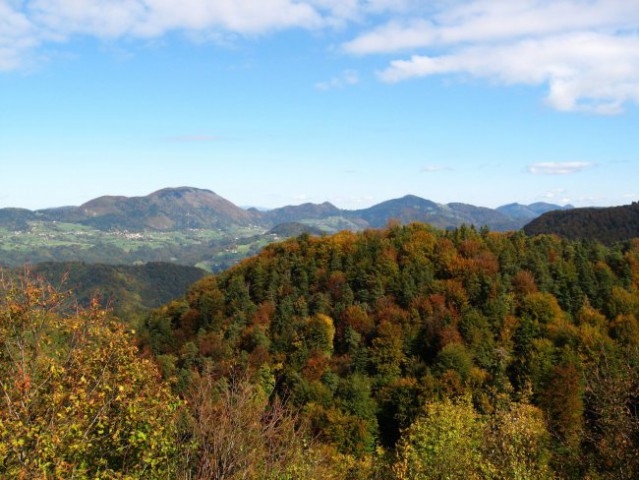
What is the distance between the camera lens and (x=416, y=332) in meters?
88.4

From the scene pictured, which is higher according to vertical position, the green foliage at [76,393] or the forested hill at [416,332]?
the green foliage at [76,393]

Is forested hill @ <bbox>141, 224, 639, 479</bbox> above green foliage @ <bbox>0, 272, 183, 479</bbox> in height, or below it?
below

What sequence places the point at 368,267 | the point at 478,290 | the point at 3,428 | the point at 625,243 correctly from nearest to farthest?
the point at 3,428 → the point at 478,290 → the point at 368,267 → the point at 625,243

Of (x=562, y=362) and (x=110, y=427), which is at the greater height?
(x=110, y=427)

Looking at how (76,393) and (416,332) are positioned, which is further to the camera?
(416,332)

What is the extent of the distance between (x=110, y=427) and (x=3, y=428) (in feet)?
14.0

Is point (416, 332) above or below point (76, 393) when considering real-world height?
below

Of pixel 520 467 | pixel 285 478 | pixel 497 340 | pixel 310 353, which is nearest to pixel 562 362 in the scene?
pixel 497 340

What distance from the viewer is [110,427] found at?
1658cm

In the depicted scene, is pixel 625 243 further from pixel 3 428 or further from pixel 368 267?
pixel 3 428

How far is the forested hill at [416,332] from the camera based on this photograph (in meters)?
61.4

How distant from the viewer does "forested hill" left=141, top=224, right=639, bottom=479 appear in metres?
61.4

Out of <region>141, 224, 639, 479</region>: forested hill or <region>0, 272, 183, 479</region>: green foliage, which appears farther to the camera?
<region>141, 224, 639, 479</region>: forested hill

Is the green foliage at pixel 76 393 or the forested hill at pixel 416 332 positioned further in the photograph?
the forested hill at pixel 416 332
